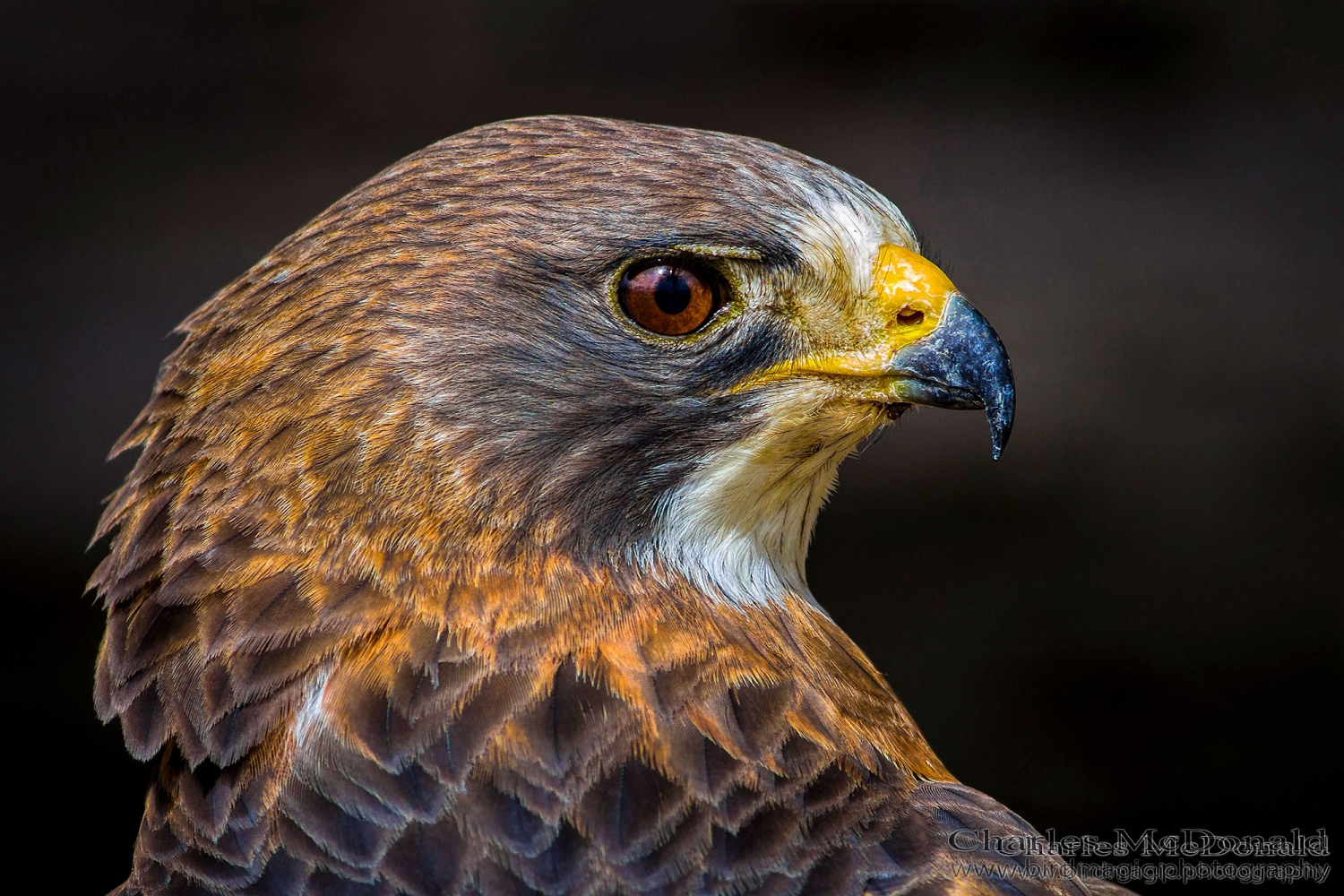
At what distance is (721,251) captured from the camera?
1980mm

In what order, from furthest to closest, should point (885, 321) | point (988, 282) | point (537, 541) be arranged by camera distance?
point (988, 282)
point (885, 321)
point (537, 541)

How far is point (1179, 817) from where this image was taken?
5074mm

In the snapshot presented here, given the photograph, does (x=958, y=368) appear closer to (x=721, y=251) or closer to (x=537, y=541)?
(x=721, y=251)

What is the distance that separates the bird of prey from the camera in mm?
1740

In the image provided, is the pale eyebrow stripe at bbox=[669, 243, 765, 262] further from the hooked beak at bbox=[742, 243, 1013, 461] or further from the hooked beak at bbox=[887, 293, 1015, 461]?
the hooked beak at bbox=[887, 293, 1015, 461]

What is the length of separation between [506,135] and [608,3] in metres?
2.76

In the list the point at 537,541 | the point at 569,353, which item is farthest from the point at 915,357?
the point at 537,541

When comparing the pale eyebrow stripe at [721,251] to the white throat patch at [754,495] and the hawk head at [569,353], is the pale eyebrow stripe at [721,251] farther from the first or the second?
the white throat patch at [754,495]

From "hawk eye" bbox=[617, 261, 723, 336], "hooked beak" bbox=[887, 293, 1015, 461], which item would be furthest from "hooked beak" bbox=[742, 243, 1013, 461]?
"hawk eye" bbox=[617, 261, 723, 336]

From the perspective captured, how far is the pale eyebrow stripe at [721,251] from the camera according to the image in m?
1.96

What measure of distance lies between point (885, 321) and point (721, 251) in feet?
0.96

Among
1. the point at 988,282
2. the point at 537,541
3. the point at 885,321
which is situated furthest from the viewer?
the point at 988,282

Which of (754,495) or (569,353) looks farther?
(754,495)

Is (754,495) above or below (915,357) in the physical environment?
below
